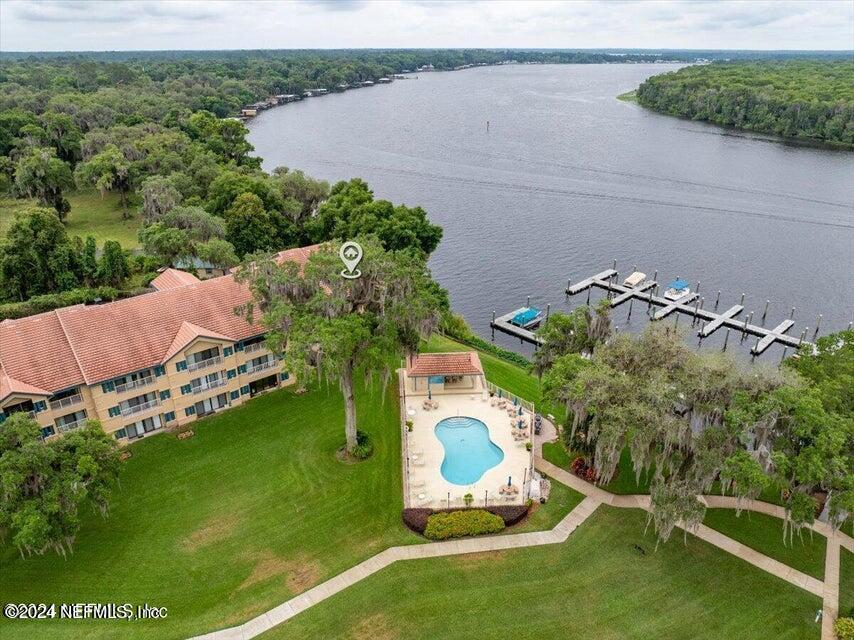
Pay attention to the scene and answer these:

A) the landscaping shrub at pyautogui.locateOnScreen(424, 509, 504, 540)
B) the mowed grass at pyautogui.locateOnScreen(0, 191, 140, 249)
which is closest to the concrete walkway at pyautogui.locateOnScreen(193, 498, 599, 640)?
the landscaping shrub at pyautogui.locateOnScreen(424, 509, 504, 540)

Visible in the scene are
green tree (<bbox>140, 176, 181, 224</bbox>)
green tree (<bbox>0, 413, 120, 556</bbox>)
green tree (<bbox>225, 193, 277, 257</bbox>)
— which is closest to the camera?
green tree (<bbox>0, 413, 120, 556</bbox>)

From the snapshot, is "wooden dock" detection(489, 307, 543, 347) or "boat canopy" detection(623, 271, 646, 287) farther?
"boat canopy" detection(623, 271, 646, 287)

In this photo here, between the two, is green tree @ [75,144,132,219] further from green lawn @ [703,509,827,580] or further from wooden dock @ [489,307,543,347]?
green lawn @ [703,509,827,580]

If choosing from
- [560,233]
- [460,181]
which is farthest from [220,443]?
[460,181]

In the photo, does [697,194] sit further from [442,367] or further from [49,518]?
[49,518]

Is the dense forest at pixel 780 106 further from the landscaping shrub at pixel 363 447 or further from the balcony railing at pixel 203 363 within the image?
the balcony railing at pixel 203 363

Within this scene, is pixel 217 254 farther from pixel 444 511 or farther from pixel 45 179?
pixel 45 179

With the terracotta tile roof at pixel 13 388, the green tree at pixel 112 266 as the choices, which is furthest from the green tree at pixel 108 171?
the terracotta tile roof at pixel 13 388

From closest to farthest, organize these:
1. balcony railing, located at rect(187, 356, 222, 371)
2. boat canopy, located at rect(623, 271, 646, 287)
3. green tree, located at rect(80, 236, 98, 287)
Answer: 1. balcony railing, located at rect(187, 356, 222, 371)
2. green tree, located at rect(80, 236, 98, 287)
3. boat canopy, located at rect(623, 271, 646, 287)
